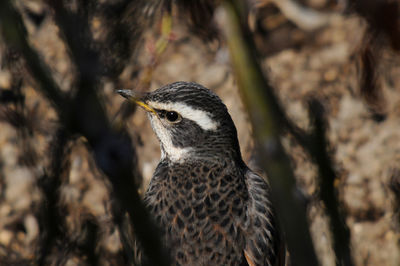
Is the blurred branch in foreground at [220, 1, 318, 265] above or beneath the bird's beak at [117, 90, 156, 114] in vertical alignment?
beneath

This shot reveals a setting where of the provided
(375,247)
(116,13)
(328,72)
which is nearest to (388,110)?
(328,72)

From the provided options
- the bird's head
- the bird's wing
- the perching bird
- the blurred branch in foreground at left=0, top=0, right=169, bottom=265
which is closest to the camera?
the blurred branch in foreground at left=0, top=0, right=169, bottom=265

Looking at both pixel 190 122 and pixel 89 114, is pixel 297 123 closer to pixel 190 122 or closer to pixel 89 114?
pixel 190 122

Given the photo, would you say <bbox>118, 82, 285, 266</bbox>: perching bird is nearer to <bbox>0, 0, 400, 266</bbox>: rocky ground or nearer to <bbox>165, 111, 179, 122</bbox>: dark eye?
<bbox>165, 111, 179, 122</bbox>: dark eye

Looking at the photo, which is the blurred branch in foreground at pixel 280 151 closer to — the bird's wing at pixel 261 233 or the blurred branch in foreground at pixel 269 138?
the blurred branch in foreground at pixel 269 138

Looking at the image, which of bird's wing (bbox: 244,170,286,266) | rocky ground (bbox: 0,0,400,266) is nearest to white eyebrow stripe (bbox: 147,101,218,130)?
rocky ground (bbox: 0,0,400,266)

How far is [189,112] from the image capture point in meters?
3.77

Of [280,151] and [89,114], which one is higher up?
[89,114]

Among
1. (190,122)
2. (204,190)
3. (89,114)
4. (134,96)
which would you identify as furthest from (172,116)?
(89,114)

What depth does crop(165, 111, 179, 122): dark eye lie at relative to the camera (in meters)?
3.88

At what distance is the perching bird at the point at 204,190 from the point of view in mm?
3336

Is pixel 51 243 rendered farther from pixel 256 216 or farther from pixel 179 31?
pixel 179 31

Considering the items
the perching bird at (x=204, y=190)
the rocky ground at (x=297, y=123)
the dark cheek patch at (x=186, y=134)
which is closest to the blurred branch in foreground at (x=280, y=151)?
the perching bird at (x=204, y=190)

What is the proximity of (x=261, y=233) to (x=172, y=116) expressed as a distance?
3.65ft
